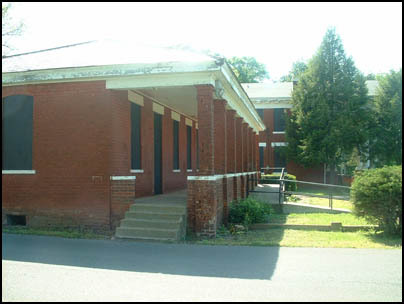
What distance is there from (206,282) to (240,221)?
5.69 meters

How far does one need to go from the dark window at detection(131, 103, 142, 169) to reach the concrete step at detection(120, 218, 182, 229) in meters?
2.60

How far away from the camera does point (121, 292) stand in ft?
18.0

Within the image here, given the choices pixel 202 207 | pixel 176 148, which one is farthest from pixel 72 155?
pixel 176 148

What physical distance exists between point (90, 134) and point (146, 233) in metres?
2.91

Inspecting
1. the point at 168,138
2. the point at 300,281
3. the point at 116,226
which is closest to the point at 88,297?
the point at 300,281

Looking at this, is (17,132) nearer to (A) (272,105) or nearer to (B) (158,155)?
(B) (158,155)

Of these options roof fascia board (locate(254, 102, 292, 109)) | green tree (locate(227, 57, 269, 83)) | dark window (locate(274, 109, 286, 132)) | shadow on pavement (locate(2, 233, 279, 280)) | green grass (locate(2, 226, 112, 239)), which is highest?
green tree (locate(227, 57, 269, 83))

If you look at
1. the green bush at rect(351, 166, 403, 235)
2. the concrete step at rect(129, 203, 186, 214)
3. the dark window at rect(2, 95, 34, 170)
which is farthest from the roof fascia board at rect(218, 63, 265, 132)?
the dark window at rect(2, 95, 34, 170)

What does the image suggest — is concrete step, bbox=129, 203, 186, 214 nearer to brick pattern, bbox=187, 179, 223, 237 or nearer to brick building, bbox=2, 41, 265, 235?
brick building, bbox=2, 41, 265, 235

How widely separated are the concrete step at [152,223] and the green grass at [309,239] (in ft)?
2.06

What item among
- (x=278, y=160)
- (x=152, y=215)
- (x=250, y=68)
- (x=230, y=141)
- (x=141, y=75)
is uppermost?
(x=250, y=68)

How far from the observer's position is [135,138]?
40.2 ft

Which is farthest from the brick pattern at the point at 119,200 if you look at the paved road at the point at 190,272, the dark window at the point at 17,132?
the dark window at the point at 17,132

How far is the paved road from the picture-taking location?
5434 millimetres
